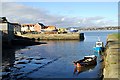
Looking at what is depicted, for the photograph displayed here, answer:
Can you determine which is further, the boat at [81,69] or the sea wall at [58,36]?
the sea wall at [58,36]

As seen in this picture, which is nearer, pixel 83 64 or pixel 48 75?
pixel 48 75

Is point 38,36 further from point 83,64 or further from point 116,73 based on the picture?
point 116,73

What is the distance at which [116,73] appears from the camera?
59.7 feet

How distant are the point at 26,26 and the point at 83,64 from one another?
150 metres

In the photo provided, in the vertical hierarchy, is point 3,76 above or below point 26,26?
below

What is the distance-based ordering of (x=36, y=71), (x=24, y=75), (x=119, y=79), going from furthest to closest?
1. (x=36, y=71)
2. (x=24, y=75)
3. (x=119, y=79)

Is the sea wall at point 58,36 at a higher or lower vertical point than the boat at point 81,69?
higher

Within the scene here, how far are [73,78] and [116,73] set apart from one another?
393 inches

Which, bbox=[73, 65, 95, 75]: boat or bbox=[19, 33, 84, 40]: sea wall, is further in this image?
bbox=[19, 33, 84, 40]: sea wall

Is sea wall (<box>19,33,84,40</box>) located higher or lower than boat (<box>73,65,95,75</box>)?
higher

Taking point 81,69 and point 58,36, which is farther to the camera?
point 58,36

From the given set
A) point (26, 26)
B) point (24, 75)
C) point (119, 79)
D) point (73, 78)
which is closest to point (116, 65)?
point (119, 79)

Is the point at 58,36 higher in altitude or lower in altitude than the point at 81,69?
higher

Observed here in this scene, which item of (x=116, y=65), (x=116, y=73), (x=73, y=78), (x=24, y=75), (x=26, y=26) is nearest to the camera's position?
(x=116, y=73)
